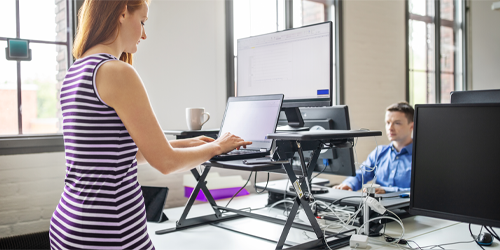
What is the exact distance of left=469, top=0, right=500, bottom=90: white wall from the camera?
5.07 meters

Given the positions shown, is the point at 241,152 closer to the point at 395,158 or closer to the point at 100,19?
the point at 100,19

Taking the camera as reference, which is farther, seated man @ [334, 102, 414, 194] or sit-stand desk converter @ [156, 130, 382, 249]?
seated man @ [334, 102, 414, 194]

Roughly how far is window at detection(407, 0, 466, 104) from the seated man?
6.13 ft

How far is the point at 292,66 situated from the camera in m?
1.58

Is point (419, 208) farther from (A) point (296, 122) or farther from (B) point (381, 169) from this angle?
(B) point (381, 169)

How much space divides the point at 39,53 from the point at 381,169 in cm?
210

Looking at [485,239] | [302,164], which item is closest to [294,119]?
[302,164]

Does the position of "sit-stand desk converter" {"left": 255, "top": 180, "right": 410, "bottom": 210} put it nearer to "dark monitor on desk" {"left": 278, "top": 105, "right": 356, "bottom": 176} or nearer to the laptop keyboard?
"dark monitor on desk" {"left": 278, "top": 105, "right": 356, "bottom": 176}

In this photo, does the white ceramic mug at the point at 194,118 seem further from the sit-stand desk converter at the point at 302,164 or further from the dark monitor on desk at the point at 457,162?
the dark monitor on desk at the point at 457,162

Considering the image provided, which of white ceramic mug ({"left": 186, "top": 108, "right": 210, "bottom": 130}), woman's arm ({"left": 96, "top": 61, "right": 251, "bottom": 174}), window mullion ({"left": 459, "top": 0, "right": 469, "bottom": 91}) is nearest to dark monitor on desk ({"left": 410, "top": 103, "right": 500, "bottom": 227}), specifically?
woman's arm ({"left": 96, "top": 61, "right": 251, "bottom": 174})

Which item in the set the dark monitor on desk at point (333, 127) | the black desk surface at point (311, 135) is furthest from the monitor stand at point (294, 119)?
the black desk surface at point (311, 135)

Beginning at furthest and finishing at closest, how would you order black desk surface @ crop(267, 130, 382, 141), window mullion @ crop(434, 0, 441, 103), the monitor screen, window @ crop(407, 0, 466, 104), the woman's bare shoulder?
window mullion @ crop(434, 0, 441, 103) < window @ crop(407, 0, 466, 104) < the monitor screen < black desk surface @ crop(267, 130, 382, 141) < the woman's bare shoulder

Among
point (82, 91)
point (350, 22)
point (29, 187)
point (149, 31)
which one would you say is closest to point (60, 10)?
point (149, 31)

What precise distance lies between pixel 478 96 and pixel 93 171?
3.97 ft
